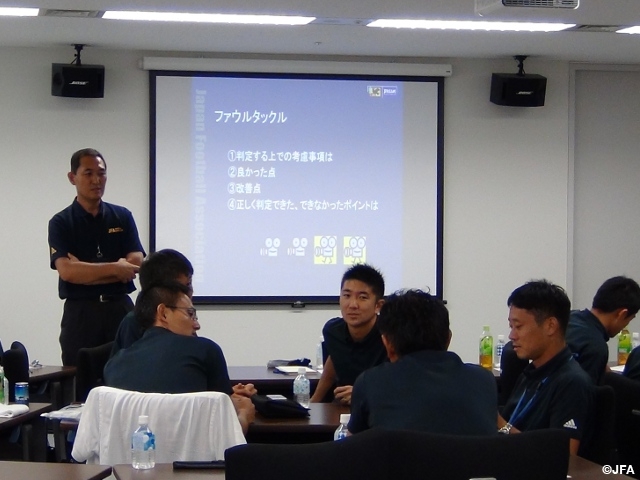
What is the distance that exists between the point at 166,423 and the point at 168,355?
0.31 meters

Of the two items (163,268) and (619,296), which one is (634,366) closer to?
(619,296)

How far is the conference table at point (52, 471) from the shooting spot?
264 centimetres

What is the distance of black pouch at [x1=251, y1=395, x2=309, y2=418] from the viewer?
372 centimetres

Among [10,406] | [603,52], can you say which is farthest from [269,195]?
[10,406]

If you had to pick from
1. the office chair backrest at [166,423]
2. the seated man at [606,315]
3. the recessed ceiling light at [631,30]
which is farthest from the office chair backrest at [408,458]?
the recessed ceiling light at [631,30]

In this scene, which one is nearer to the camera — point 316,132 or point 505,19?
point 505,19

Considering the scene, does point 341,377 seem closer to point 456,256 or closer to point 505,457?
point 505,457

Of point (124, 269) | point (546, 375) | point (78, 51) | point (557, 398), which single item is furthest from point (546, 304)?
point (78, 51)

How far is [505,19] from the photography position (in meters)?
5.98

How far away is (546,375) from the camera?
129 inches

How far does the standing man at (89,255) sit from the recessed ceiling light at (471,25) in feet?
7.13

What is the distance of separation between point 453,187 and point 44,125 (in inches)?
129

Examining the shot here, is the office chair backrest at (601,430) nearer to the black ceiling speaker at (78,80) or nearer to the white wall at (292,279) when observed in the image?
the white wall at (292,279)

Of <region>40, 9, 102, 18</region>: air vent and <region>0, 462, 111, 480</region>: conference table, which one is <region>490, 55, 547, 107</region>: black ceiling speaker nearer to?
<region>40, 9, 102, 18</region>: air vent
